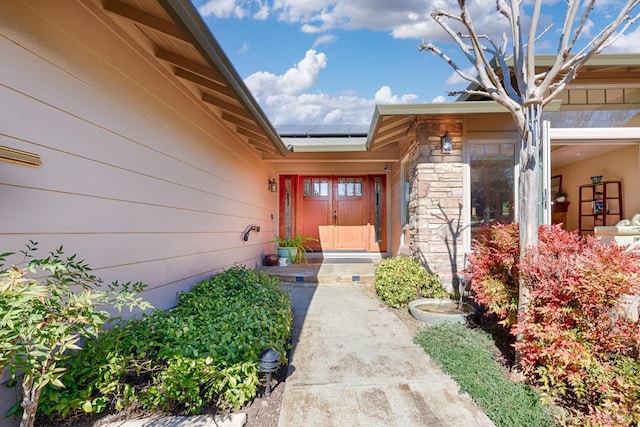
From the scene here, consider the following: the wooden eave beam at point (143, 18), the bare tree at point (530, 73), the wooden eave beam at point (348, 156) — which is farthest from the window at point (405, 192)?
the wooden eave beam at point (143, 18)

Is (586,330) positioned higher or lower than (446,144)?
lower

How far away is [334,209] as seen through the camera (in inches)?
310

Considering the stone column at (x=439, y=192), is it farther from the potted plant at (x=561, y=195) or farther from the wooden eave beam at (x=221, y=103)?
the potted plant at (x=561, y=195)

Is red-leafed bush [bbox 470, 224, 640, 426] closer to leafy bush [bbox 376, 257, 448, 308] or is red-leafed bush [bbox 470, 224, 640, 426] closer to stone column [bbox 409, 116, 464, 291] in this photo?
leafy bush [bbox 376, 257, 448, 308]

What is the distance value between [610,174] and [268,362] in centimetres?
835

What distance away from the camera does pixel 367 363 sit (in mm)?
2586

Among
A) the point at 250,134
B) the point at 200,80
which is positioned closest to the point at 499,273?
the point at 200,80

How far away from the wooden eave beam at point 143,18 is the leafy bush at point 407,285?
362 centimetres

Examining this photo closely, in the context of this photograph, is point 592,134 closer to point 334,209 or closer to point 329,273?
point 329,273

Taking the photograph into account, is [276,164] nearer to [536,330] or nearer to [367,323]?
[367,323]

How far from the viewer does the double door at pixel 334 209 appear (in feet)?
25.4

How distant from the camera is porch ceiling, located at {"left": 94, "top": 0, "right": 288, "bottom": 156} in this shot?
6.41ft

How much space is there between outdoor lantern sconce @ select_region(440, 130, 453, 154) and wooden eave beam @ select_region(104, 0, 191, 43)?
3566 mm

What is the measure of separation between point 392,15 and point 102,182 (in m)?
5.19
